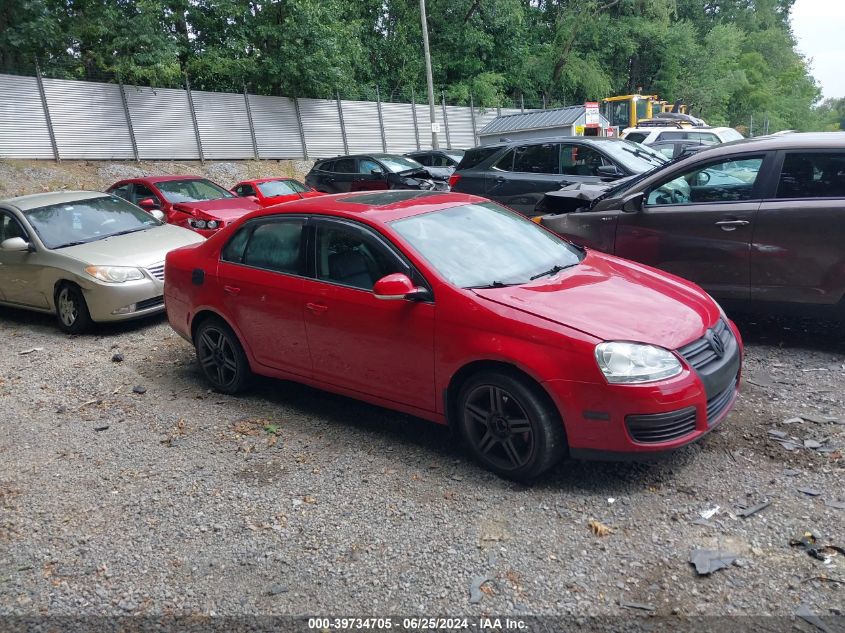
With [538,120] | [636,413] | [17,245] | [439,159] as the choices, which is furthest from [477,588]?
[538,120]

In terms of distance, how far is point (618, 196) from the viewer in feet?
22.0

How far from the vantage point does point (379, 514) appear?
12.2 feet

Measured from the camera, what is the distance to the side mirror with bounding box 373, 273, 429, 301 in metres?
4.04

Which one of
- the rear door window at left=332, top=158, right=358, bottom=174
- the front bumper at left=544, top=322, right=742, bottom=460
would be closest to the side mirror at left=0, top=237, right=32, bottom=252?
the front bumper at left=544, top=322, right=742, bottom=460

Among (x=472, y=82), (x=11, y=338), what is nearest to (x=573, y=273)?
(x=11, y=338)

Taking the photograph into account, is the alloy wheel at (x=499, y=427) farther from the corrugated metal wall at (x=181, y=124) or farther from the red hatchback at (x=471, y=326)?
the corrugated metal wall at (x=181, y=124)

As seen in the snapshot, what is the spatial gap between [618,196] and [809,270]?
1.86 m

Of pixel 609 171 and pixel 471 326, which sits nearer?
pixel 471 326

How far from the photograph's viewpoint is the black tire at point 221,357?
17.6ft

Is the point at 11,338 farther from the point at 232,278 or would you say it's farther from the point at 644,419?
the point at 644,419

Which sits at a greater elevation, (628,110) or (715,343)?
(628,110)

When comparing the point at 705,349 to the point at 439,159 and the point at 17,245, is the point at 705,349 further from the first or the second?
the point at 439,159

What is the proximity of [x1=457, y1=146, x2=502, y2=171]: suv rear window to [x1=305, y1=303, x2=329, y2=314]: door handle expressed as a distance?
617 cm

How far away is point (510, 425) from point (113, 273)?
17.3 ft
